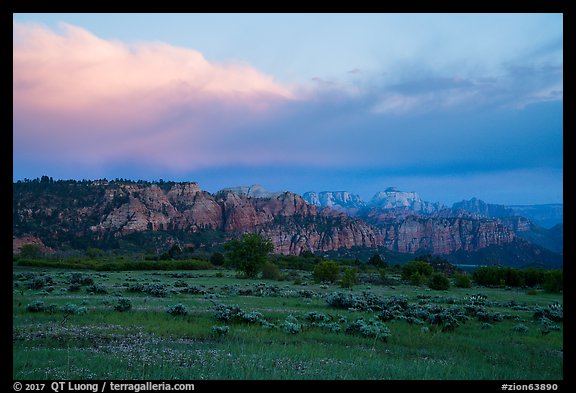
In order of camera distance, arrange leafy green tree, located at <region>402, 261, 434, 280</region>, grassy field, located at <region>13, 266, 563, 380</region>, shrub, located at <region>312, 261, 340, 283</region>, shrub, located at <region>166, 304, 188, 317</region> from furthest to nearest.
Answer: leafy green tree, located at <region>402, 261, 434, 280</region>
shrub, located at <region>312, 261, 340, 283</region>
shrub, located at <region>166, 304, 188, 317</region>
grassy field, located at <region>13, 266, 563, 380</region>

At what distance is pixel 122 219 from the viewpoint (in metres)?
124

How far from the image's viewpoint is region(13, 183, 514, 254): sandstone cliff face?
375ft

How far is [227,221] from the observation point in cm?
16100

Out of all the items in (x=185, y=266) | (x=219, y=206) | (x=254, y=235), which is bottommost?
(x=185, y=266)

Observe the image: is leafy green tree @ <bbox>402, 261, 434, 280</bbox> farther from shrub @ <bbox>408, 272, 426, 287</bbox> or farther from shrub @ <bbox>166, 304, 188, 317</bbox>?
shrub @ <bbox>166, 304, 188, 317</bbox>

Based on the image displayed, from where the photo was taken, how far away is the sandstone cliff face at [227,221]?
114 m

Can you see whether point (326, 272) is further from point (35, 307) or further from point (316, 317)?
point (35, 307)

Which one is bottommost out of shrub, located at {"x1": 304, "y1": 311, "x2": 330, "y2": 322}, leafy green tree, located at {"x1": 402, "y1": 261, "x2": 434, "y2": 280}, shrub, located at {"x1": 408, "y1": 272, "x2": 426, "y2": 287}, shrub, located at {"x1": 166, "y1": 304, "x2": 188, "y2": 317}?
shrub, located at {"x1": 408, "y1": 272, "x2": 426, "y2": 287}

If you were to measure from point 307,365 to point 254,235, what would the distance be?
41140mm

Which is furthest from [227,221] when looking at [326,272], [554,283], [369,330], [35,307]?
[369,330]

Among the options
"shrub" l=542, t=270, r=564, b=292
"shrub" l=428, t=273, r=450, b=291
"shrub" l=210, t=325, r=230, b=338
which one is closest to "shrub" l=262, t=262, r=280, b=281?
"shrub" l=428, t=273, r=450, b=291

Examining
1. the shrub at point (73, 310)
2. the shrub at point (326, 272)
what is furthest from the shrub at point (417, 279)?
the shrub at point (73, 310)
